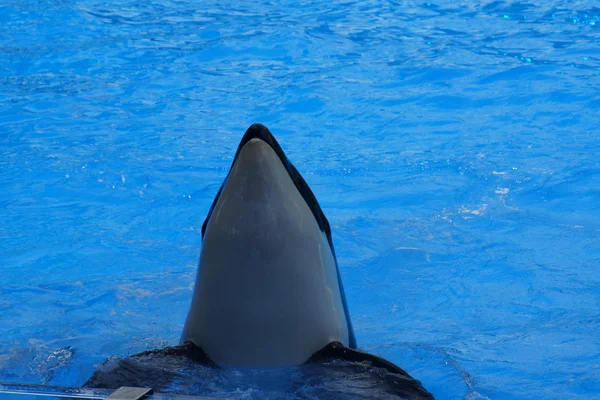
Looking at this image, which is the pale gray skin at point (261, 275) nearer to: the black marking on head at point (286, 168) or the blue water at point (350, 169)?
the black marking on head at point (286, 168)

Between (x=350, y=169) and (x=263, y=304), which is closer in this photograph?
(x=263, y=304)

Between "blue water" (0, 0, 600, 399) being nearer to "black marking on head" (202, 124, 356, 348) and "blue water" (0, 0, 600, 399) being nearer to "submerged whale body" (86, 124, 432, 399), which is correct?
"submerged whale body" (86, 124, 432, 399)

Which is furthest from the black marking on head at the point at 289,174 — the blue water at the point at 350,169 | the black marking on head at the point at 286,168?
the blue water at the point at 350,169

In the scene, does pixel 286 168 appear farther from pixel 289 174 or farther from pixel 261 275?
pixel 261 275

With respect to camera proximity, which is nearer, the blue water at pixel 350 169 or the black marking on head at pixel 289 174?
the black marking on head at pixel 289 174

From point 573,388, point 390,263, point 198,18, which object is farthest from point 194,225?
point 198,18

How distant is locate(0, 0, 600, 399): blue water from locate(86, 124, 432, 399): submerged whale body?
1145 millimetres

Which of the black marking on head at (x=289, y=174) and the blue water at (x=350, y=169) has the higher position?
the black marking on head at (x=289, y=174)

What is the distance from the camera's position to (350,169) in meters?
7.43

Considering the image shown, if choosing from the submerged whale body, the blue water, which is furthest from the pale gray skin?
the blue water

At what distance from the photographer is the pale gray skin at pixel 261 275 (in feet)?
9.87

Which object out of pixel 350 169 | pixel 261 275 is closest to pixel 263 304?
pixel 261 275

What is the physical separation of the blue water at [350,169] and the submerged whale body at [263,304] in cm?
114

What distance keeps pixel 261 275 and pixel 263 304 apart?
0.38 ft
